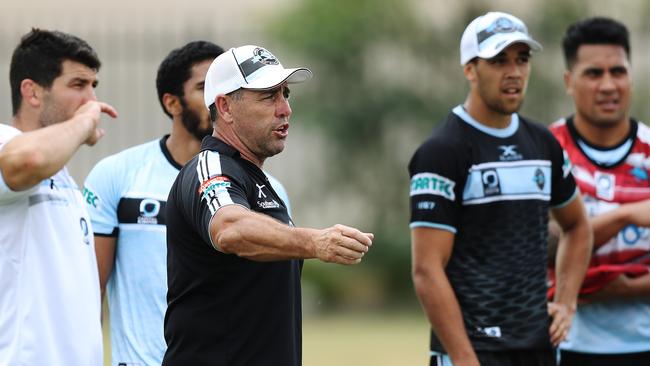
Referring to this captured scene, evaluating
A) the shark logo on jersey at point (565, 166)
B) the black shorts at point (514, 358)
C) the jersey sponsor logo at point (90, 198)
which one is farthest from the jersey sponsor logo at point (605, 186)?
the jersey sponsor logo at point (90, 198)

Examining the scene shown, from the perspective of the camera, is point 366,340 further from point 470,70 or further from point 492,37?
point 492,37

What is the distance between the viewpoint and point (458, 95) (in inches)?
658

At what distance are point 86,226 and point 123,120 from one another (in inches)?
498

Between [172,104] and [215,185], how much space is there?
1.98 meters

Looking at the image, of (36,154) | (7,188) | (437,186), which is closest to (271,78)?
(36,154)

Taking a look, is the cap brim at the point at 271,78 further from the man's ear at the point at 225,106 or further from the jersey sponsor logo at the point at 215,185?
the jersey sponsor logo at the point at 215,185

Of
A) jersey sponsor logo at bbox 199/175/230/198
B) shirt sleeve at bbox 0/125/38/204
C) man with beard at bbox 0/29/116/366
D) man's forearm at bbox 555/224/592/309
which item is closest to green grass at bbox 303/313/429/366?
man's forearm at bbox 555/224/592/309

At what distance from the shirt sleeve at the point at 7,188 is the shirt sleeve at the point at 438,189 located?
1.94m

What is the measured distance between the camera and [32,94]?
562cm

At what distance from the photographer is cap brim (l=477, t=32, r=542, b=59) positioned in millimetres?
6328

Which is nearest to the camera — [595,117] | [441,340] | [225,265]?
[225,265]

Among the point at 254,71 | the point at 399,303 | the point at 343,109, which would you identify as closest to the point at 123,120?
the point at 343,109

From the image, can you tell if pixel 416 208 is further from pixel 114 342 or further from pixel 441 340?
pixel 114 342

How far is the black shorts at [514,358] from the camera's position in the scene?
620 centimetres
